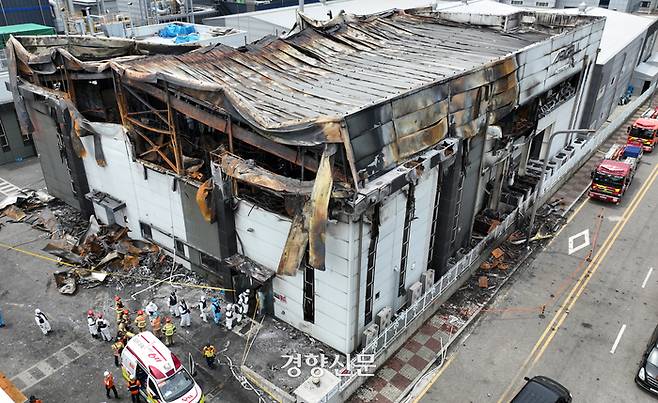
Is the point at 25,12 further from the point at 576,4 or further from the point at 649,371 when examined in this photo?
the point at 576,4

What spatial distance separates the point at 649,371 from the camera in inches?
786

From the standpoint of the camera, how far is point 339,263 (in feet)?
62.5

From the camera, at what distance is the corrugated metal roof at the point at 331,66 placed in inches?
824

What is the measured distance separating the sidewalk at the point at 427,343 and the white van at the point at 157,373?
6324mm

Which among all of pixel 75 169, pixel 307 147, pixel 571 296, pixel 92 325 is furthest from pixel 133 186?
pixel 571 296

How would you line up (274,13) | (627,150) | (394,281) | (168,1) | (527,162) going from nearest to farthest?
(394,281)
(527,162)
(627,150)
(274,13)
(168,1)

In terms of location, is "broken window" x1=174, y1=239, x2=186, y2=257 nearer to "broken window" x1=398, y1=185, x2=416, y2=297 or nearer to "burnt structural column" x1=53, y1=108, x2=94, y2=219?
"burnt structural column" x1=53, y1=108, x2=94, y2=219

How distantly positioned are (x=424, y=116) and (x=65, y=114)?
63.4 feet

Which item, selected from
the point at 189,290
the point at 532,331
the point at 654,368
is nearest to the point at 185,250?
the point at 189,290

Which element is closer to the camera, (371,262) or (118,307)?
(371,262)

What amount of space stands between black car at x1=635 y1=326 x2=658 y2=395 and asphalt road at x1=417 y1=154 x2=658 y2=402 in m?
0.36

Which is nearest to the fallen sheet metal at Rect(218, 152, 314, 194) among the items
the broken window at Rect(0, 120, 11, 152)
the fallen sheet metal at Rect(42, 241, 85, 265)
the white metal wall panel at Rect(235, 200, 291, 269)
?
the white metal wall panel at Rect(235, 200, 291, 269)

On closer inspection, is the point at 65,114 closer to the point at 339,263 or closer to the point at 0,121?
the point at 0,121

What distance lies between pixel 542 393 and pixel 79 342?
19.4 m
